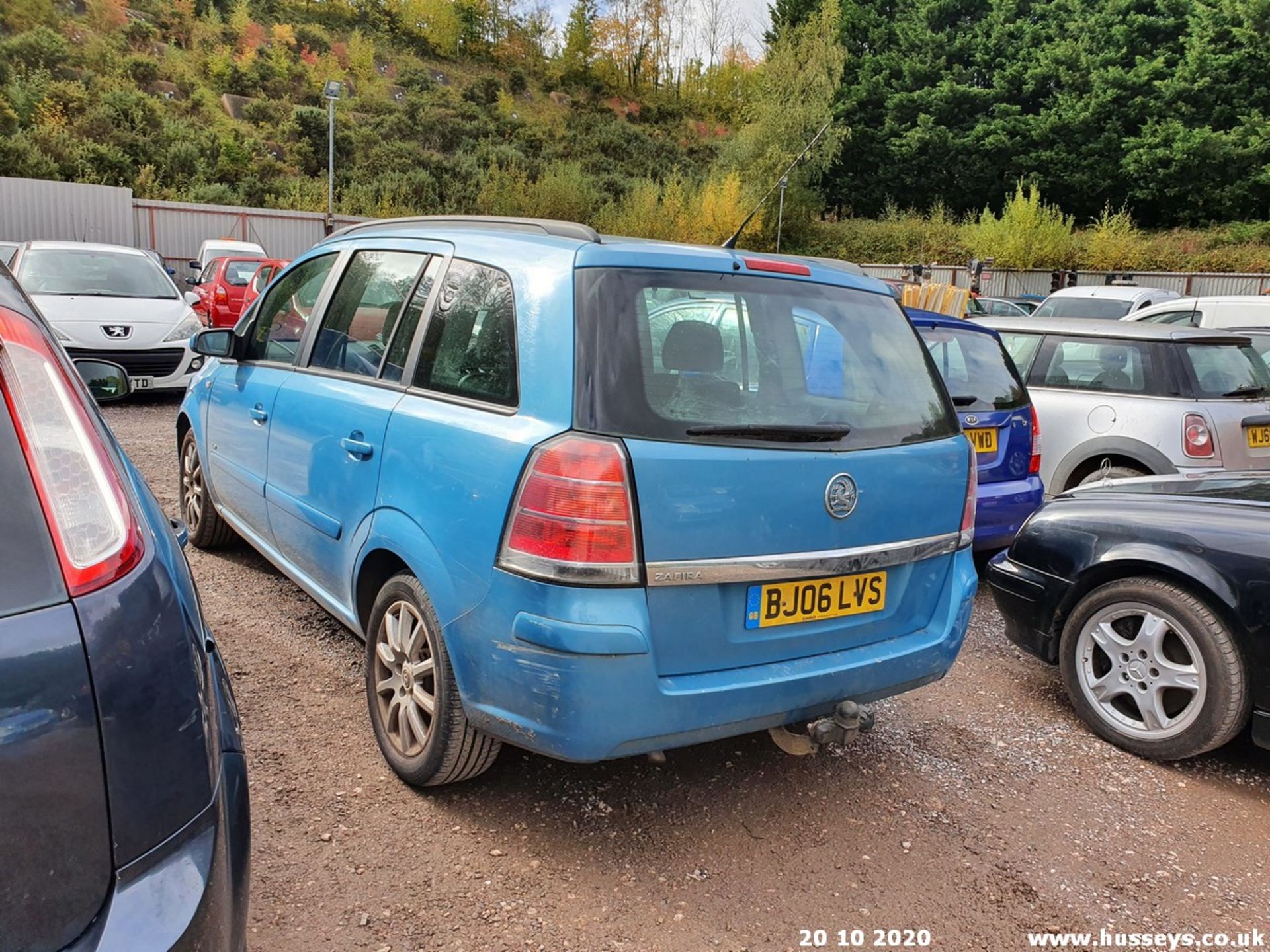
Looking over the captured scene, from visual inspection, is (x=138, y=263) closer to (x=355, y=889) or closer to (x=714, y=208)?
(x=355, y=889)

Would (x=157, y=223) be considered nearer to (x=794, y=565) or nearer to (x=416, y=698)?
(x=416, y=698)

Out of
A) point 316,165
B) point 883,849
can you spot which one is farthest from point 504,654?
point 316,165

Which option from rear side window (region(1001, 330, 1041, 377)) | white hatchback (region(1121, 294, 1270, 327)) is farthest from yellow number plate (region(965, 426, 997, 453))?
white hatchback (region(1121, 294, 1270, 327))

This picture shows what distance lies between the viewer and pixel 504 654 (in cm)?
236

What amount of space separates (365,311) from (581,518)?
64.2 inches

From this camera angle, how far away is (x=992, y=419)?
519cm

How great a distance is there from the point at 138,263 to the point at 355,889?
33.9ft

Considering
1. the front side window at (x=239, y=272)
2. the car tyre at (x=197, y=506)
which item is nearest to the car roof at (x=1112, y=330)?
the car tyre at (x=197, y=506)

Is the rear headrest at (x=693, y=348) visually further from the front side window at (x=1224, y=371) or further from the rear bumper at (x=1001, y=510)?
the front side window at (x=1224, y=371)

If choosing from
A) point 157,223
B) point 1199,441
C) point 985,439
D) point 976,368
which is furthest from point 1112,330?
point 157,223

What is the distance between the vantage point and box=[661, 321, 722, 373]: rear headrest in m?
2.52

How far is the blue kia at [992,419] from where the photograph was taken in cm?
510

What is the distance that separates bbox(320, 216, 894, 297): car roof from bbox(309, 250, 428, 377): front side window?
0.13 meters
